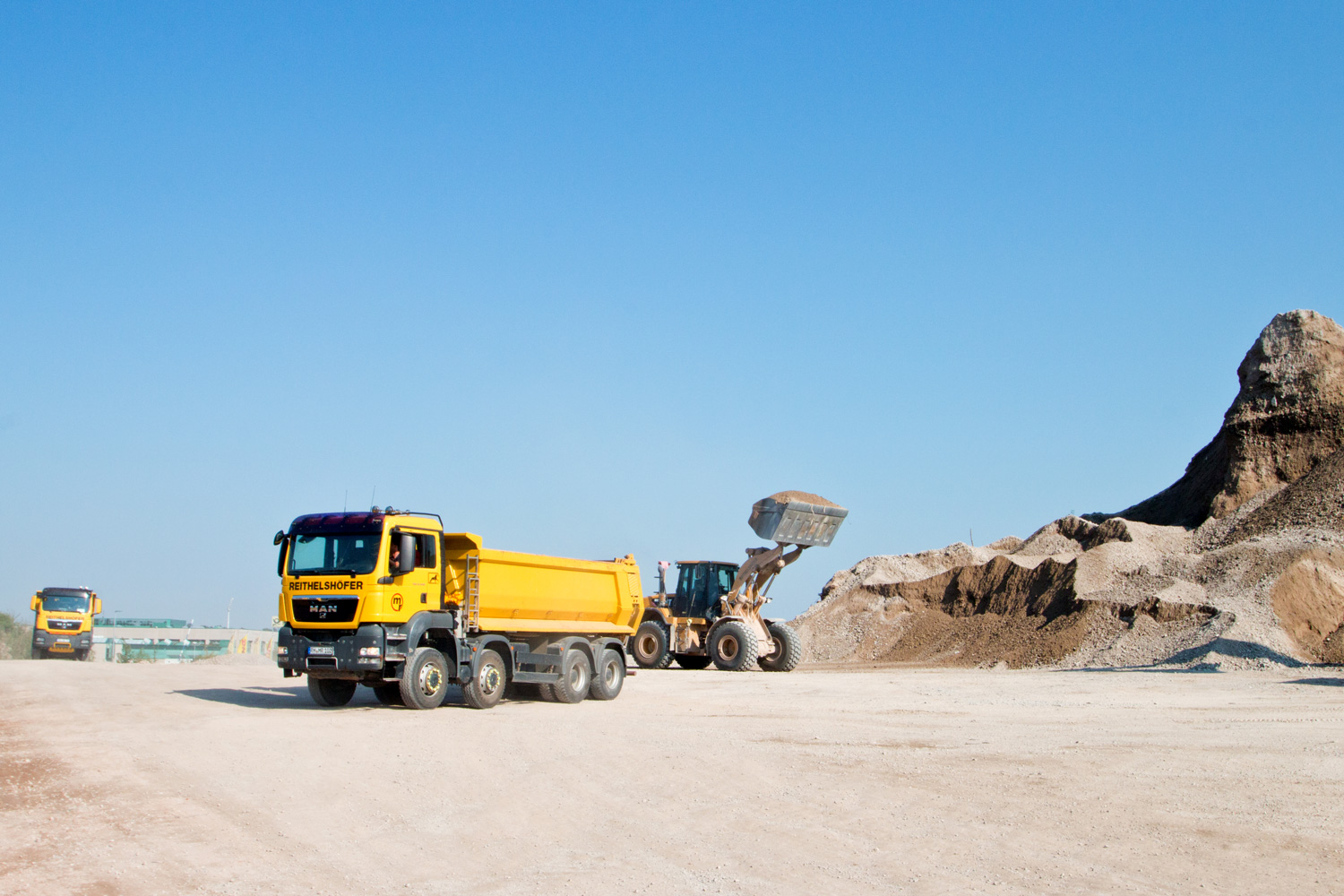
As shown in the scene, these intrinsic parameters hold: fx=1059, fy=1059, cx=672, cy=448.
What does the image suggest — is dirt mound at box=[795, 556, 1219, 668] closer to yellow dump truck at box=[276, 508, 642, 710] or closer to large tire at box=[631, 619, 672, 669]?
large tire at box=[631, 619, 672, 669]

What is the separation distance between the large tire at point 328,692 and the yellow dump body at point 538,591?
8.30 ft

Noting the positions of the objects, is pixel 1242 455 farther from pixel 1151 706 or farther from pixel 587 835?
pixel 587 835

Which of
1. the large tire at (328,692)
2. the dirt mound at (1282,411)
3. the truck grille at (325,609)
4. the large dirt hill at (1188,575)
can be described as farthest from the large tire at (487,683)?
the dirt mound at (1282,411)

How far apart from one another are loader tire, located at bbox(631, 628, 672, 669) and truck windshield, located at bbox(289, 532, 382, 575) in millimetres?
13698

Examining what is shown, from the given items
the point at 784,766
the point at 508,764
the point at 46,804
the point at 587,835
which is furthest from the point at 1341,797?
the point at 46,804

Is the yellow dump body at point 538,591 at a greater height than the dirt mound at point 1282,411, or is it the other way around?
the dirt mound at point 1282,411

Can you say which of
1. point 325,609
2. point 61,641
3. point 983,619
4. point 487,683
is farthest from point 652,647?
point 61,641

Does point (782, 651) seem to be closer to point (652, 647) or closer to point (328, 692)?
point (652, 647)

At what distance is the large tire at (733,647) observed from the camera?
28.0 m

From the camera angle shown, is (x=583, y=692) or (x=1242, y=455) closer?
(x=583, y=692)

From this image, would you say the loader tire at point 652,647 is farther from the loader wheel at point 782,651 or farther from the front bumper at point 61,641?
the front bumper at point 61,641

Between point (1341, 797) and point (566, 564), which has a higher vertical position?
point (566, 564)

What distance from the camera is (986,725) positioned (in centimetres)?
1557

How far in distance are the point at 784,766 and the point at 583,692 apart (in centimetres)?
788
